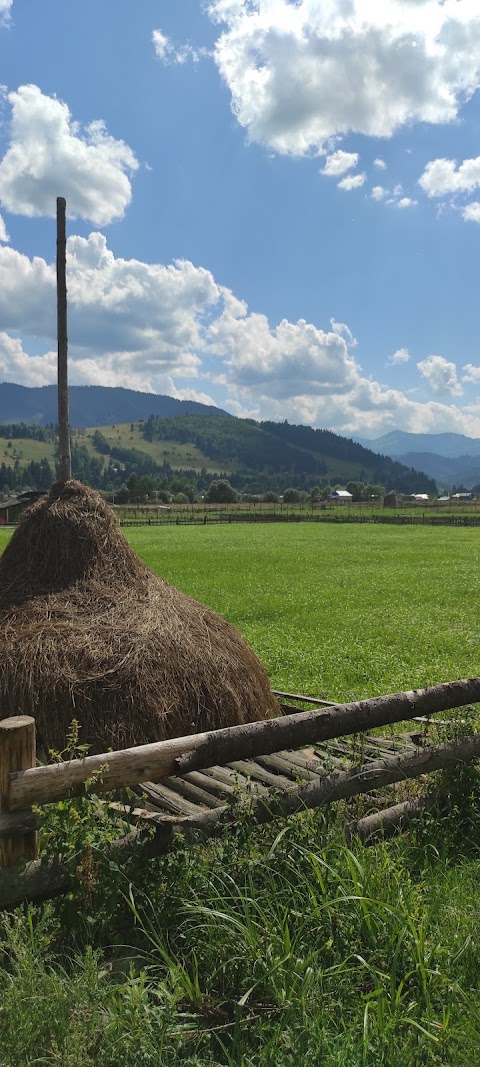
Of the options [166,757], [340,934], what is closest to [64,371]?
[166,757]

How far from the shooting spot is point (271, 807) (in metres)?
5.17

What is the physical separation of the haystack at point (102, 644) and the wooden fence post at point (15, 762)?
2.76 metres

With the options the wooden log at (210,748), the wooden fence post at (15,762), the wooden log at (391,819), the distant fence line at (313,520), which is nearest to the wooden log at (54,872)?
the wooden fence post at (15,762)

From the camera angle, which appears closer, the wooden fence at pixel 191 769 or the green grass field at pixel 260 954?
the green grass field at pixel 260 954

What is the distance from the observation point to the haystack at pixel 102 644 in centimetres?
733

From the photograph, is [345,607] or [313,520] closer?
[345,607]

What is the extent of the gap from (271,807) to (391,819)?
1.20 meters

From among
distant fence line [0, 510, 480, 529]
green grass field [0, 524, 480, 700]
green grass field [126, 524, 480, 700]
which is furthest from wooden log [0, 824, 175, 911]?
distant fence line [0, 510, 480, 529]

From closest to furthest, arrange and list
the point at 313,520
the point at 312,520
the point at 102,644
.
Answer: the point at 102,644 < the point at 313,520 < the point at 312,520

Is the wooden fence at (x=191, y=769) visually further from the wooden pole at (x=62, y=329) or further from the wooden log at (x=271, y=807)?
the wooden pole at (x=62, y=329)

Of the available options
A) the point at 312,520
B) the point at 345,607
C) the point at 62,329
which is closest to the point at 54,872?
the point at 62,329

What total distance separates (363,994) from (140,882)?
5.00 ft

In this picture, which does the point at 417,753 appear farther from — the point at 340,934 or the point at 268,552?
the point at 268,552

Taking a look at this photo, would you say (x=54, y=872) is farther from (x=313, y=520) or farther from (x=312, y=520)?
(x=312, y=520)
